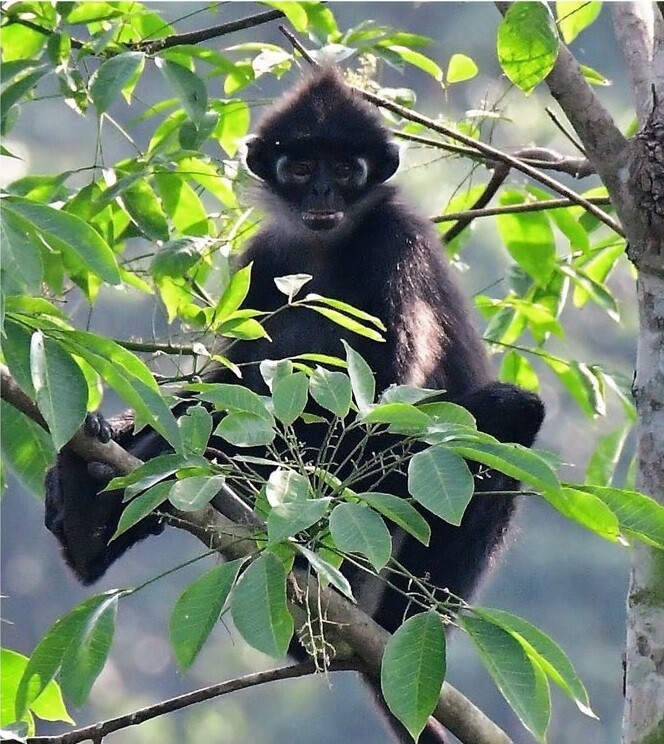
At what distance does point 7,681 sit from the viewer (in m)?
2.60

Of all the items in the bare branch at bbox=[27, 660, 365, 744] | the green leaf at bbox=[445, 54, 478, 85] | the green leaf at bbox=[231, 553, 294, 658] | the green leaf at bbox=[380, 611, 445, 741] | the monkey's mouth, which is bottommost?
the bare branch at bbox=[27, 660, 365, 744]

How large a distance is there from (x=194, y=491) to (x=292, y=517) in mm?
262

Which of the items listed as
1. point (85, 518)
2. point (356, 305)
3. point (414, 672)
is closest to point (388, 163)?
point (356, 305)

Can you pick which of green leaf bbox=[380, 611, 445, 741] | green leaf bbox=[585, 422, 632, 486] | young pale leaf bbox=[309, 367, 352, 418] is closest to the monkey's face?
green leaf bbox=[585, 422, 632, 486]

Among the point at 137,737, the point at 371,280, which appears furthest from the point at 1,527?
the point at 371,280

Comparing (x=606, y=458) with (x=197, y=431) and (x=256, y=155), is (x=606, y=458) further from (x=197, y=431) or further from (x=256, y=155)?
(x=197, y=431)

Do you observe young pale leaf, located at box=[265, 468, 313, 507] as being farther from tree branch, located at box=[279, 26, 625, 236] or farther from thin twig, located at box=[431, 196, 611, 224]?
thin twig, located at box=[431, 196, 611, 224]

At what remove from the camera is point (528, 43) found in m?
2.81

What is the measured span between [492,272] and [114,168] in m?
11.7

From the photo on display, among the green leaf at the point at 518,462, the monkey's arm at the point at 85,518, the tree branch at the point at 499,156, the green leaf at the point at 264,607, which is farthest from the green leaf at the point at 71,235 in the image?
the tree branch at the point at 499,156

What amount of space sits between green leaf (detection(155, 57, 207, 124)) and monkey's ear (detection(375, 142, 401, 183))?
152cm

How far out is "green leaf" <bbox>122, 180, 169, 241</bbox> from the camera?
365 cm

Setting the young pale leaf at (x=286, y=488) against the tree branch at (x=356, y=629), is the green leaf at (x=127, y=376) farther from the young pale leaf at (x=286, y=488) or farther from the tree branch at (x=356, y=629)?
the tree branch at (x=356, y=629)

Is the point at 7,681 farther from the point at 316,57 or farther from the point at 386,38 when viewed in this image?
the point at 386,38
